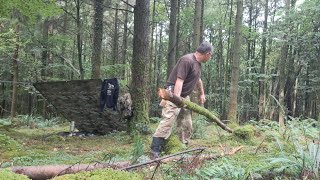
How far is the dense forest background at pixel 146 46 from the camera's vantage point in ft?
27.1

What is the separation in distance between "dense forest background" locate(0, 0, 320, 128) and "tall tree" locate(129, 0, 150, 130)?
0.02 m

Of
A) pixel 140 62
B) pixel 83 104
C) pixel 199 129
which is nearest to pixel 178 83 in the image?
pixel 140 62

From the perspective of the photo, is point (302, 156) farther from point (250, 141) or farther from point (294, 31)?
point (294, 31)

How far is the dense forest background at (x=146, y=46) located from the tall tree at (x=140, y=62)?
2 centimetres

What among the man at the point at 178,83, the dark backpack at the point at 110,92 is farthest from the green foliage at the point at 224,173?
the dark backpack at the point at 110,92

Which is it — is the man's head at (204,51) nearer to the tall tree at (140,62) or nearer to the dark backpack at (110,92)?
the tall tree at (140,62)

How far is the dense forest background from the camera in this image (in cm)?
825

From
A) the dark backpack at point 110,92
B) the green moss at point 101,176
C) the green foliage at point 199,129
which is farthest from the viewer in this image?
the green foliage at point 199,129

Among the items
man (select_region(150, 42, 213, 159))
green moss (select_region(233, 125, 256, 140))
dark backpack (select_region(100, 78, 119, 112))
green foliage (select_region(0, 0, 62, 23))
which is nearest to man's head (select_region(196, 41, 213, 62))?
man (select_region(150, 42, 213, 159))

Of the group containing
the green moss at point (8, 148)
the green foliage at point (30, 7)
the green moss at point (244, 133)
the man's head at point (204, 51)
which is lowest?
the green moss at point (8, 148)

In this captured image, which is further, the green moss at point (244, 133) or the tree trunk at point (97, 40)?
the tree trunk at point (97, 40)

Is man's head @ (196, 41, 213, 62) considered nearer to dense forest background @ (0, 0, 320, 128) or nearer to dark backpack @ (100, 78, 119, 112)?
dense forest background @ (0, 0, 320, 128)

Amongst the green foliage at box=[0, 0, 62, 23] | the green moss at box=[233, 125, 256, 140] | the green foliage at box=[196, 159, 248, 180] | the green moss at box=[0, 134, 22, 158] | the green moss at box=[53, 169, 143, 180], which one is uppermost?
the green foliage at box=[0, 0, 62, 23]

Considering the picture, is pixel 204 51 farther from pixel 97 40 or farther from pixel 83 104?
pixel 97 40
